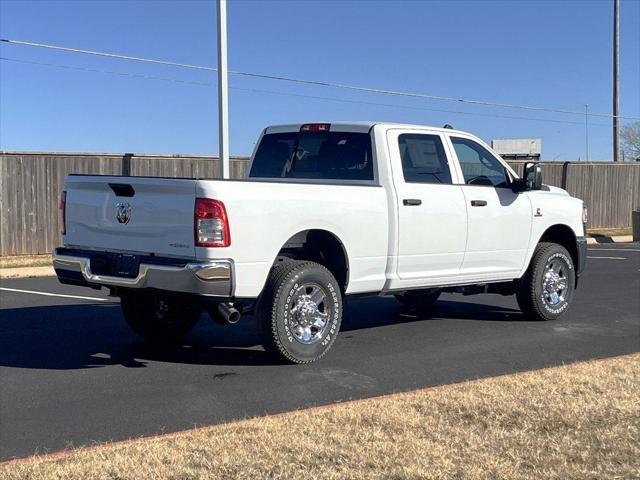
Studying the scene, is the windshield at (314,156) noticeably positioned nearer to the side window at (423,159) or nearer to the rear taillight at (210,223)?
the side window at (423,159)

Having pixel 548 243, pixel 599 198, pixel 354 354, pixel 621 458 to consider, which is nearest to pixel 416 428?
pixel 621 458

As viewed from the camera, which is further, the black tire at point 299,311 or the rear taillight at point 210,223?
the black tire at point 299,311

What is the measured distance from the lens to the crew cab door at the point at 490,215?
26.6 ft

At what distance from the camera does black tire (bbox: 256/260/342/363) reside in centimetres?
650

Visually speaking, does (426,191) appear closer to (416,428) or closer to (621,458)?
(416,428)

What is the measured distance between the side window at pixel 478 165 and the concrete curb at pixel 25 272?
29.7ft

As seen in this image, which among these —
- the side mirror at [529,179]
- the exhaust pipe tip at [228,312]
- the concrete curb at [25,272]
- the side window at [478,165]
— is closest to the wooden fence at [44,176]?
the concrete curb at [25,272]

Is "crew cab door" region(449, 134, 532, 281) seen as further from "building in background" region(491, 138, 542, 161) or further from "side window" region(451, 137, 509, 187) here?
"building in background" region(491, 138, 542, 161)

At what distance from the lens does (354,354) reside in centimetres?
731

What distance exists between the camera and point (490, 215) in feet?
27.1

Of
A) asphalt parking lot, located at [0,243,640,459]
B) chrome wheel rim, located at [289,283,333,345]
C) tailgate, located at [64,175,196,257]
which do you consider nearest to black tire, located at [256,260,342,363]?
chrome wheel rim, located at [289,283,333,345]

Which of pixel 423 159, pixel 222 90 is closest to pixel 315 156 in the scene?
pixel 423 159

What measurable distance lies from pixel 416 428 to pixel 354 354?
8.32ft

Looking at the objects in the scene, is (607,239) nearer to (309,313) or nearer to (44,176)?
(44,176)
